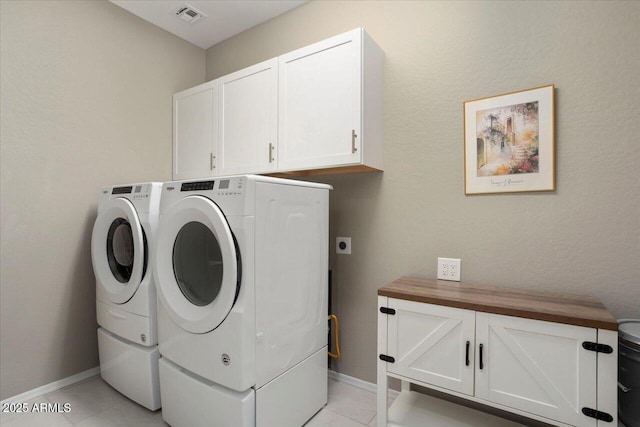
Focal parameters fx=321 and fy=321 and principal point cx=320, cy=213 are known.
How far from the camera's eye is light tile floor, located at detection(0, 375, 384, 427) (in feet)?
5.82

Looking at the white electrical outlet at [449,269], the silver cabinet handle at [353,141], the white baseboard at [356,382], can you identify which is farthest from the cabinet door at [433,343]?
the silver cabinet handle at [353,141]

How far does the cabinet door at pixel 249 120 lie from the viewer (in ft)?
7.10

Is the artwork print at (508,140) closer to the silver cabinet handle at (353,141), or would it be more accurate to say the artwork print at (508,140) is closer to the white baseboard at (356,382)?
the silver cabinet handle at (353,141)

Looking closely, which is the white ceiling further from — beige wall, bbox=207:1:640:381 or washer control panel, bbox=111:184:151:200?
washer control panel, bbox=111:184:151:200

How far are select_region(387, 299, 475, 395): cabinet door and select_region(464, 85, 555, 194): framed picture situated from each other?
73 centimetres

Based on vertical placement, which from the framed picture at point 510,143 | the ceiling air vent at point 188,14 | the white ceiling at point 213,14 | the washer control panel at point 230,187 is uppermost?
the white ceiling at point 213,14

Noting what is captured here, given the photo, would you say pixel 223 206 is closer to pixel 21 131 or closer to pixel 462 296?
pixel 462 296

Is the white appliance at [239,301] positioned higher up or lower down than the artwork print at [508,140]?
lower down

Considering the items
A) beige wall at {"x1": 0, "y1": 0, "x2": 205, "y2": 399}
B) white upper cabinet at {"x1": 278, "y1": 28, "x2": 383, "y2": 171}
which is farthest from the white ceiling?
white upper cabinet at {"x1": 278, "y1": 28, "x2": 383, "y2": 171}

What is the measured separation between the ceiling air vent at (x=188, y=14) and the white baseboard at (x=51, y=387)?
273 cm

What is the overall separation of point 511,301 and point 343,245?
3.58ft

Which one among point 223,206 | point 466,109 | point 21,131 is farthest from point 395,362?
point 21,131

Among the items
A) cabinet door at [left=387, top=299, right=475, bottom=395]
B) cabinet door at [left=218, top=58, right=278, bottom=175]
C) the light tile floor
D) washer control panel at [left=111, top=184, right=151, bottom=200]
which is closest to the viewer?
cabinet door at [left=387, top=299, right=475, bottom=395]

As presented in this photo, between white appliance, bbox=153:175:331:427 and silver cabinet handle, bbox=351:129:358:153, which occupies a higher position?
silver cabinet handle, bbox=351:129:358:153
